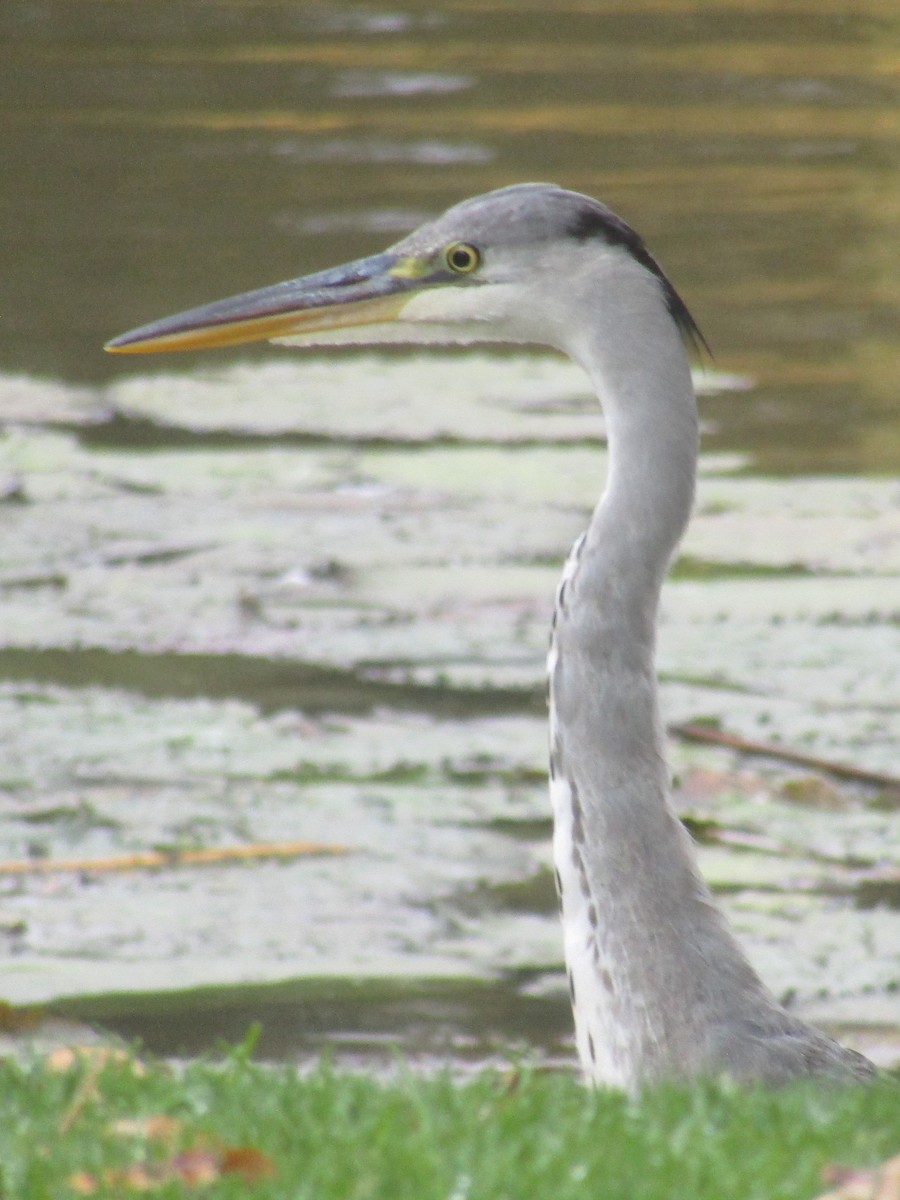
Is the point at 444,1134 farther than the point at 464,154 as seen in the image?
No

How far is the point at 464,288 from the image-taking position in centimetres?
451

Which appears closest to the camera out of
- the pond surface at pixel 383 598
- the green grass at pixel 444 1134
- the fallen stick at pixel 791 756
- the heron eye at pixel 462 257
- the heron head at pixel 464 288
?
the green grass at pixel 444 1134

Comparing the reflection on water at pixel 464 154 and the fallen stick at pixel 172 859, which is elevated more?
the fallen stick at pixel 172 859

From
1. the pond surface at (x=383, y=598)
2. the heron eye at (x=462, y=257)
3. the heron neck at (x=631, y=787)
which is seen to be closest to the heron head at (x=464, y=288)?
the heron eye at (x=462, y=257)

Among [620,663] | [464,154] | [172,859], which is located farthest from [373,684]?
[464,154]

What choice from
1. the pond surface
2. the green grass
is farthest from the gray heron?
the pond surface

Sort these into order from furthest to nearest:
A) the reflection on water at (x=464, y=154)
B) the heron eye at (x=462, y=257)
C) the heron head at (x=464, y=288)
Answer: the reflection on water at (x=464, y=154), the heron eye at (x=462, y=257), the heron head at (x=464, y=288)

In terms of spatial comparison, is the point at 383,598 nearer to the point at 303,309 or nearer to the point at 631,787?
the point at 303,309

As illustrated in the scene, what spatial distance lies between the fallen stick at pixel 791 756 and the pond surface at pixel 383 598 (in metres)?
0.05

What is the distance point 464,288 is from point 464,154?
1072cm

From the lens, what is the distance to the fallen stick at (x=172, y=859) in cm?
605

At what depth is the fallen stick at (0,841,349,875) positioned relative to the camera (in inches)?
238

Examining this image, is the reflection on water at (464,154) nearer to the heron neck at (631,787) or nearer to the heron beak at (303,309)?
the heron beak at (303,309)

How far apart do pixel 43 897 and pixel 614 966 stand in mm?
2251
